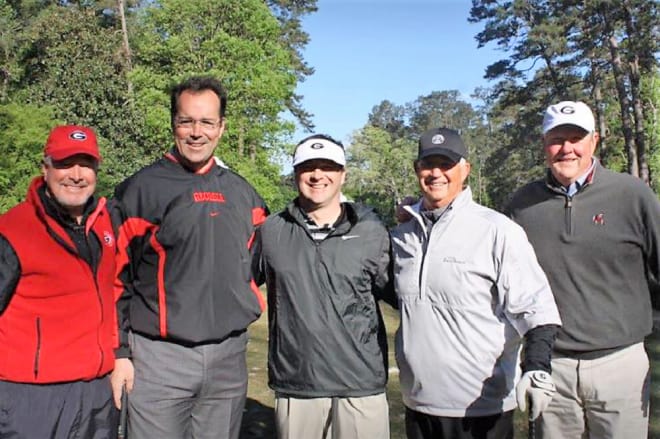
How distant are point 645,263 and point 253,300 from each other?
6.82 feet

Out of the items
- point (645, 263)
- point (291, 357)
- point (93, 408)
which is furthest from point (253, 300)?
point (645, 263)

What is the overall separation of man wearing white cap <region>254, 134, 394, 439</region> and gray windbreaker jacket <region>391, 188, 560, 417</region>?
0.32 meters

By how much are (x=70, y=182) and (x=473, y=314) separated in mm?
2001

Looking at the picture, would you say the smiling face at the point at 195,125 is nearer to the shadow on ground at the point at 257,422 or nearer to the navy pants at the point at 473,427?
the navy pants at the point at 473,427

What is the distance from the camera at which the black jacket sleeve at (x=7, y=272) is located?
3.00m

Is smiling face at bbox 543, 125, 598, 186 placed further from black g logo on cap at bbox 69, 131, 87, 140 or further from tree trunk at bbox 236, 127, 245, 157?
tree trunk at bbox 236, 127, 245, 157

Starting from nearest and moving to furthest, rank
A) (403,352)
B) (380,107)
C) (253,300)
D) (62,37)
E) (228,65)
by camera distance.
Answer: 1. (403,352)
2. (253,300)
3. (228,65)
4. (62,37)
5. (380,107)

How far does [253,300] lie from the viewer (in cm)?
360

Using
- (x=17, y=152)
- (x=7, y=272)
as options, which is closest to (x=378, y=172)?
(x=17, y=152)

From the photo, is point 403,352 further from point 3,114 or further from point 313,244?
point 3,114

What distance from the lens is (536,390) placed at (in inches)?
110

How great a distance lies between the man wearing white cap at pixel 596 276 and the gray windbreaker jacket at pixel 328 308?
2.99ft

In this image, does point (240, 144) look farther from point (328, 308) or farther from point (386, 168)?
point (386, 168)

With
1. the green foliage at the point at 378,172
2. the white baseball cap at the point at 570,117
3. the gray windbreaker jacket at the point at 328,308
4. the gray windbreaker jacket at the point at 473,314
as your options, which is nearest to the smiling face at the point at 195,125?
the gray windbreaker jacket at the point at 328,308
